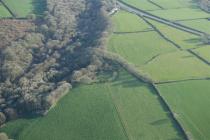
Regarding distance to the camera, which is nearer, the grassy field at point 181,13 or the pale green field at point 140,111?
the pale green field at point 140,111

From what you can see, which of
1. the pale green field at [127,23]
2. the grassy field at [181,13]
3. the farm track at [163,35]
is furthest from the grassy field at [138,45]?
the grassy field at [181,13]

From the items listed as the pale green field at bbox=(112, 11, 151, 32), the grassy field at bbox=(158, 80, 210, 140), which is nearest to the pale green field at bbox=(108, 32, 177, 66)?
the pale green field at bbox=(112, 11, 151, 32)

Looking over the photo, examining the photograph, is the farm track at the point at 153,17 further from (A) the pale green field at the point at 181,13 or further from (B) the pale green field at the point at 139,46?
(B) the pale green field at the point at 139,46

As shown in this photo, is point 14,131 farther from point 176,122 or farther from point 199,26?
point 199,26

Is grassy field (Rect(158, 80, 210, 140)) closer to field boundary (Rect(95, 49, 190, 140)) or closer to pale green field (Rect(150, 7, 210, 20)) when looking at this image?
field boundary (Rect(95, 49, 190, 140))

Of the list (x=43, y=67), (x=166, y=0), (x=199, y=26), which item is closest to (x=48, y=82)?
(x=43, y=67)

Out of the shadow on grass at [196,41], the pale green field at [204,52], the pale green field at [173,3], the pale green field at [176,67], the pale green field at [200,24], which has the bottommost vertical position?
the pale green field at [176,67]
